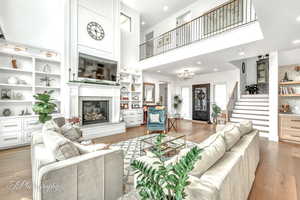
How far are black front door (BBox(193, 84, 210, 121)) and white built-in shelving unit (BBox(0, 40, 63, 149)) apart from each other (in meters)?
6.87

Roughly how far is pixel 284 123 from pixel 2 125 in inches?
306

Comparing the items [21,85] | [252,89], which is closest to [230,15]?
[252,89]

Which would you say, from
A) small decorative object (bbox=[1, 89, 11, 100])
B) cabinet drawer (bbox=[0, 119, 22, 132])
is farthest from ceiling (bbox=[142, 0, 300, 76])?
small decorative object (bbox=[1, 89, 11, 100])

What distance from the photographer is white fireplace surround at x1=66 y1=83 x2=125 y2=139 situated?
4344mm

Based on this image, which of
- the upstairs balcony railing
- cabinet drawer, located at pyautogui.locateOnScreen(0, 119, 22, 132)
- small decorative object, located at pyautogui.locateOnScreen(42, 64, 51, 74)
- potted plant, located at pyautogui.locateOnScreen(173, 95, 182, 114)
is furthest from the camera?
potted plant, located at pyautogui.locateOnScreen(173, 95, 182, 114)

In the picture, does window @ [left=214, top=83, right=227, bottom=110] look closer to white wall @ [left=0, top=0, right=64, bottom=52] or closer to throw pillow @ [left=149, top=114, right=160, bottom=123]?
throw pillow @ [left=149, top=114, right=160, bottom=123]

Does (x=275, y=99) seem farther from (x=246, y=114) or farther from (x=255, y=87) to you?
(x=255, y=87)

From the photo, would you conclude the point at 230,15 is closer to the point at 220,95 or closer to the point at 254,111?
the point at 220,95

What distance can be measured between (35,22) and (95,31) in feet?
5.53

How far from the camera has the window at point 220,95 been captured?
7.18 m

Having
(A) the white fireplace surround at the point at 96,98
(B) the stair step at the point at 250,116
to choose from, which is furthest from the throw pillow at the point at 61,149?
(B) the stair step at the point at 250,116

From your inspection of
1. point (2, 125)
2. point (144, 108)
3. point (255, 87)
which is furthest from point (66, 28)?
point (255, 87)

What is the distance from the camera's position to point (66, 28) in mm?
4250

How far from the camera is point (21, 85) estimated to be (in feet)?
12.1
